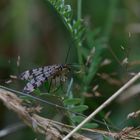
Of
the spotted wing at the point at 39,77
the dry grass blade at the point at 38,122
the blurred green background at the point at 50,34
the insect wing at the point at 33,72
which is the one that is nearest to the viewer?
the dry grass blade at the point at 38,122

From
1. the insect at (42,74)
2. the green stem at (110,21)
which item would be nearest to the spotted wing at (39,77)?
the insect at (42,74)

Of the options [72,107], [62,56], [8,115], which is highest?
[72,107]

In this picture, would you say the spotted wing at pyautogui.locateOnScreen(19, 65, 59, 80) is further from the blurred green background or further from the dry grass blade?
the blurred green background

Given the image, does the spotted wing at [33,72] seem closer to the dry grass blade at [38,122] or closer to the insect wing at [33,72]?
the insect wing at [33,72]

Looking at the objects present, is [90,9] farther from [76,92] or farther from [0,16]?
[76,92]

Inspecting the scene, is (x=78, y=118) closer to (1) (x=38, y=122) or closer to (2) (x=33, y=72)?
(1) (x=38, y=122)

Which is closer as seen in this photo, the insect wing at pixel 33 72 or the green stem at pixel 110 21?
the insect wing at pixel 33 72

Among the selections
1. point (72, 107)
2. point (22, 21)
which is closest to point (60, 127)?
point (72, 107)

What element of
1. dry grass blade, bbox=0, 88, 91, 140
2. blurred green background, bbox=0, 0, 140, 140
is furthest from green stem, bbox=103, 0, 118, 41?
dry grass blade, bbox=0, 88, 91, 140
